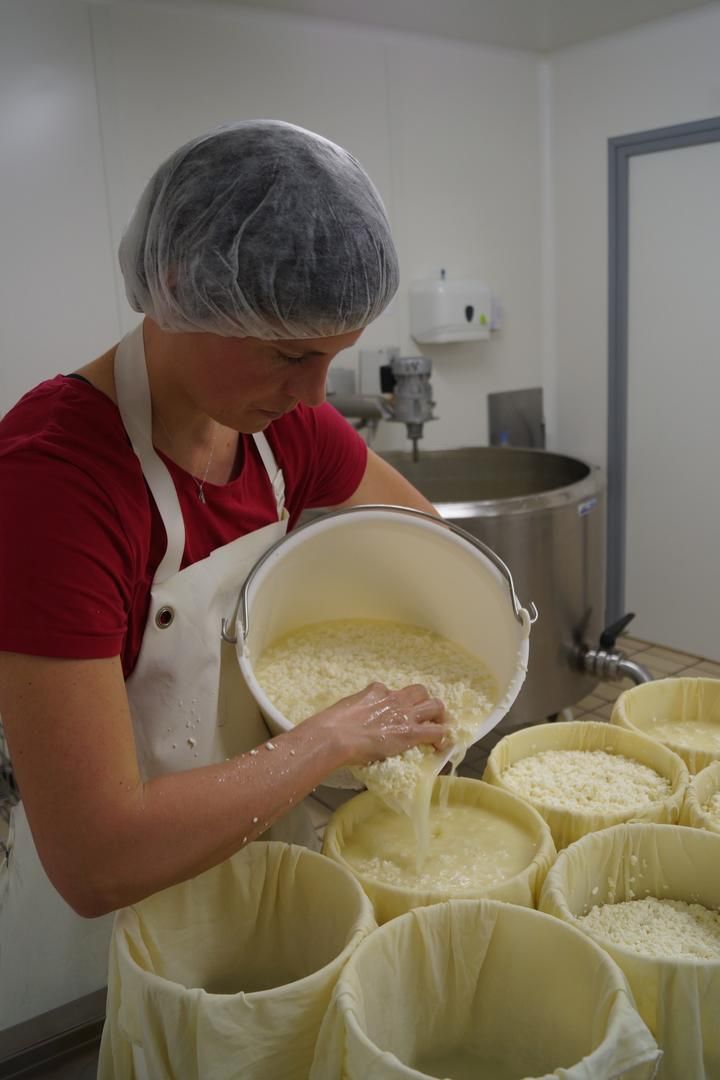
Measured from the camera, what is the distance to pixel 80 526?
851mm

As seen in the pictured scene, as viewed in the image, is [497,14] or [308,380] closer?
[308,380]

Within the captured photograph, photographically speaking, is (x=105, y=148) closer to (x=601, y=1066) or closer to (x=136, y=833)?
(x=136, y=833)

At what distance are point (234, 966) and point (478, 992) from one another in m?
0.29

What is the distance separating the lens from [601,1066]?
701mm

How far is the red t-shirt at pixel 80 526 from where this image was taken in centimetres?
80

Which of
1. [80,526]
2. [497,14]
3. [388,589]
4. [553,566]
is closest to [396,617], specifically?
[388,589]

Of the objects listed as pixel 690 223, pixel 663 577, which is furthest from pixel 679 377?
pixel 663 577

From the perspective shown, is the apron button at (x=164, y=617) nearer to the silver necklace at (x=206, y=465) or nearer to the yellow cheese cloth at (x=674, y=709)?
the silver necklace at (x=206, y=465)

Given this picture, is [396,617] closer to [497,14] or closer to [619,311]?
[497,14]

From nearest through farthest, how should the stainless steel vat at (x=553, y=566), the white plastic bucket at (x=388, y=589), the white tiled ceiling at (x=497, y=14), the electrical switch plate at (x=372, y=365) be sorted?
1. the white plastic bucket at (x=388, y=589)
2. the stainless steel vat at (x=553, y=566)
3. the white tiled ceiling at (x=497, y=14)
4. the electrical switch plate at (x=372, y=365)

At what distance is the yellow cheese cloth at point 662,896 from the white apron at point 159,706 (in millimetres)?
434

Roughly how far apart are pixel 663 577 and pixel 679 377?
774mm

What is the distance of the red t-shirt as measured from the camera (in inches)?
31.7

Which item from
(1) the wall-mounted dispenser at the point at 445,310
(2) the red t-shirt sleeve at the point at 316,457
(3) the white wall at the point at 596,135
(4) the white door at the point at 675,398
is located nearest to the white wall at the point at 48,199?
(1) the wall-mounted dispenser at the point at 445,310
